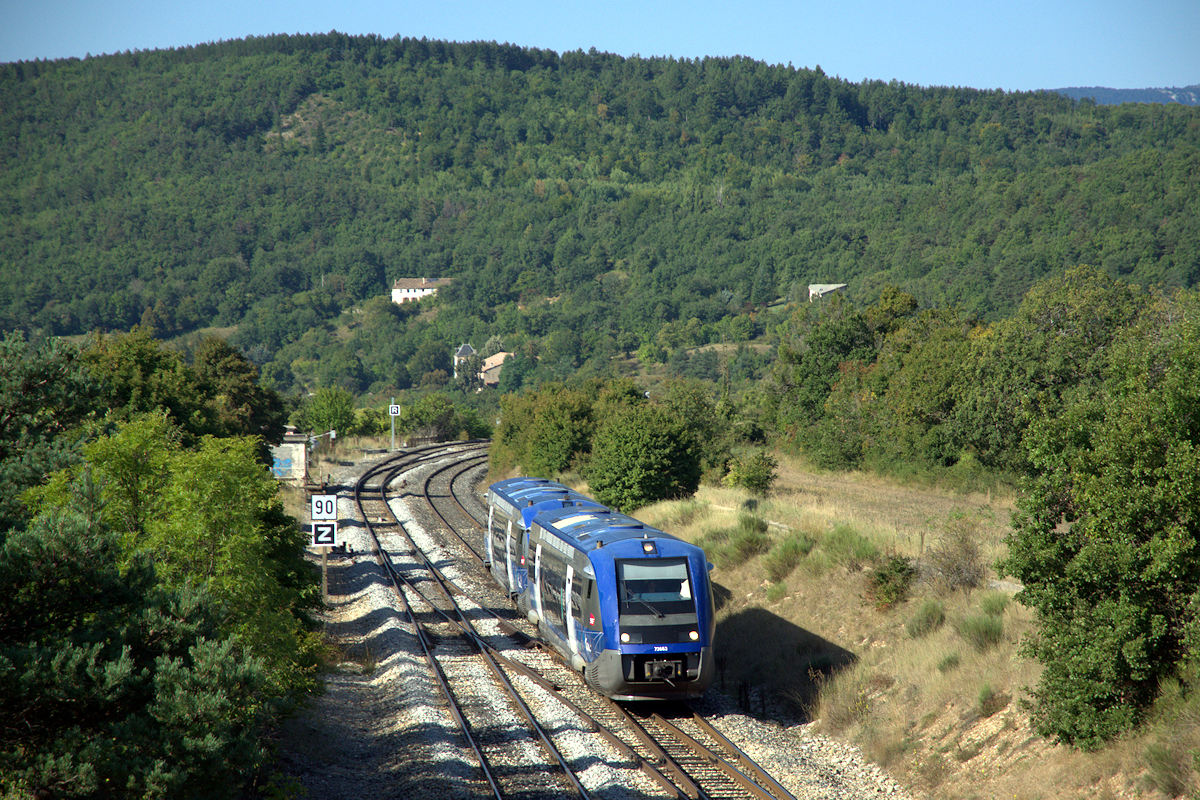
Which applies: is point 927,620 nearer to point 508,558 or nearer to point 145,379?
point 508,558

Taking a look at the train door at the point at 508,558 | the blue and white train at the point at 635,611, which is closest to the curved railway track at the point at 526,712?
the blue and white train at the point at 635,611

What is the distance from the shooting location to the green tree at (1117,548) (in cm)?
1034

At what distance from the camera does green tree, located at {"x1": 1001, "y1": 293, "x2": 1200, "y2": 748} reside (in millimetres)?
10336

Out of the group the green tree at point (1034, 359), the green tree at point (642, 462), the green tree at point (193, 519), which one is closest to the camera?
the green tree at point (193, 519)

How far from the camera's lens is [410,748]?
43.1 feet

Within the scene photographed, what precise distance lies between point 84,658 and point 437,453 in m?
56.7

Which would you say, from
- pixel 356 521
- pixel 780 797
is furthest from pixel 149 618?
pixel 356 521

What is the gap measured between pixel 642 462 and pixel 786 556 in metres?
9.60

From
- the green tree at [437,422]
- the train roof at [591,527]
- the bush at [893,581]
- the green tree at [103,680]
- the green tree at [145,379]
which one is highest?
the green tree at [145,379]

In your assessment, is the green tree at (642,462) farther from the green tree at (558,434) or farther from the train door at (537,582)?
the train door at (537,582)

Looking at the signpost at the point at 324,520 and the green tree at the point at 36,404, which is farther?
the signpost at the point at 324,520

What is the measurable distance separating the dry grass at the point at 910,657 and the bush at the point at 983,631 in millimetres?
23

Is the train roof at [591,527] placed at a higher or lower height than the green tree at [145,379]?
lower

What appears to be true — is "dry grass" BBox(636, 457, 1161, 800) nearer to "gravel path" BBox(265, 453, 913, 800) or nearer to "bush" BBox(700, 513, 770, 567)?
"bush" BBox(700, 513, 770, 567)
